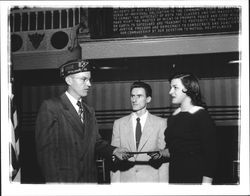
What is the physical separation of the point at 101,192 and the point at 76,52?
144cm

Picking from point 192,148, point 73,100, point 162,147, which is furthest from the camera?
point 73,100

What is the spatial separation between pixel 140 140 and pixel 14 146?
1240 mm

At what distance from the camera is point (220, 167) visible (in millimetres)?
3273

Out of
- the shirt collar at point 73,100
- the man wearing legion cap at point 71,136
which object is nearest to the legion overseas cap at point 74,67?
the man wearing legion cap at point 71,136

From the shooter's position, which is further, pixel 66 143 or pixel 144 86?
pixel 144 86

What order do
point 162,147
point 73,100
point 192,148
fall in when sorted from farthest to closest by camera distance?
point 73,100
point 162,147
point 192,148

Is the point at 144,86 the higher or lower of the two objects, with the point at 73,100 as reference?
higher

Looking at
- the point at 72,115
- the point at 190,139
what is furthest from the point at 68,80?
the point at 190,139

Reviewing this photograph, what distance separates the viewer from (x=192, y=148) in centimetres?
325

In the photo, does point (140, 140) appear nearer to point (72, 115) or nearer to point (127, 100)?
point (127, 100)

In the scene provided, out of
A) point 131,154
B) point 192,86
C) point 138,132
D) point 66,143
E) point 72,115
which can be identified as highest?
point 192,86

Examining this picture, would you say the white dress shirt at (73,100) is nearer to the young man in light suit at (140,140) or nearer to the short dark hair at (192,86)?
A: the young man in light suit at (140,140)

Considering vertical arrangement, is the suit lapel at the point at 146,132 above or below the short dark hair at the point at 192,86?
below

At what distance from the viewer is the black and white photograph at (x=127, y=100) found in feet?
10.8
